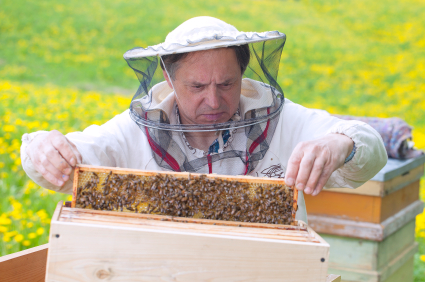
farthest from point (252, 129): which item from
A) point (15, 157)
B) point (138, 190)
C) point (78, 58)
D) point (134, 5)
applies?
point (134, 5)

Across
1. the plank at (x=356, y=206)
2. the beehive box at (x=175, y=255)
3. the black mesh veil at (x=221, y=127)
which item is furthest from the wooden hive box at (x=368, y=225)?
the beehive box at (x=175, y=255)

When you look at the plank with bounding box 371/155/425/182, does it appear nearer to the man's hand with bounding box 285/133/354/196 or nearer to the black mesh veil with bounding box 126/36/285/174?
the black mesh veil with bounding box 126/36/285/174

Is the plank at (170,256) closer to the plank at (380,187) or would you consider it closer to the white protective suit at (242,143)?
the white protective suit at (242,143)

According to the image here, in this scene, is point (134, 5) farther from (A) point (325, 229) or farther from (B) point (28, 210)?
(A) point (325, 229)

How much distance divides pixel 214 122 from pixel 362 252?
1.79 metres

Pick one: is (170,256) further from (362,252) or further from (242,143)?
(362,252)

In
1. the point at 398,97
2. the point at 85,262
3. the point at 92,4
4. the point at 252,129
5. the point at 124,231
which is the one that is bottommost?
the point at 85,262

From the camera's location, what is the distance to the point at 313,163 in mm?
1527

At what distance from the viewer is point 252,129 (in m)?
2.01

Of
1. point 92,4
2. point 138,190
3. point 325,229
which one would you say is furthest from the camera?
point 92,4

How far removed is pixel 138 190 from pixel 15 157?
3.60 meters

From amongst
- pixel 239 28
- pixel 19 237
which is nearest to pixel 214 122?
pixel 19 237

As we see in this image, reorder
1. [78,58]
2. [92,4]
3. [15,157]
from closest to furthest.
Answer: [15,157]
[78,58]
[92,4]

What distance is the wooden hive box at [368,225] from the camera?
3.05 meters
